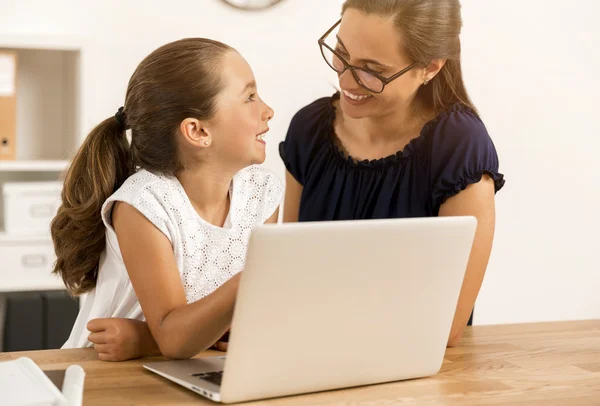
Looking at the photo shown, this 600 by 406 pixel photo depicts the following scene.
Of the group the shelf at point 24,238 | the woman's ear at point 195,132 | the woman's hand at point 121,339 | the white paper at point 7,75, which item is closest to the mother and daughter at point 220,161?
the woman's ear at point 195,132

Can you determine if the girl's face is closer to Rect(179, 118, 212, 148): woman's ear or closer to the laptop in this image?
Rect(179, 118, 212, 148): woman's ear

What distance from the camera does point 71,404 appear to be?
0.89 m

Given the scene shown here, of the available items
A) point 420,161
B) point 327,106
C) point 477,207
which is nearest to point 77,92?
point 327,106

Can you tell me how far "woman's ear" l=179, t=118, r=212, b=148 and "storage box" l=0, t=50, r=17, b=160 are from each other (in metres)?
1.45

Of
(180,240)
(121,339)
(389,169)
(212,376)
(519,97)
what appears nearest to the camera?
(212,376)

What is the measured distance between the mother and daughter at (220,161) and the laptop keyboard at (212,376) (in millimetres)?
201

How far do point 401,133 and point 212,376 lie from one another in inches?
30.7

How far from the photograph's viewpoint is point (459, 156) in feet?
5.03

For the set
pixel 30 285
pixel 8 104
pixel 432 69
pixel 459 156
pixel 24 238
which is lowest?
pixel 30 285

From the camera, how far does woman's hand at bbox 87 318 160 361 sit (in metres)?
1.20

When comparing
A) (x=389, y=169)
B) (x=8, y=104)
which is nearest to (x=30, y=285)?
(x=8, y=104)

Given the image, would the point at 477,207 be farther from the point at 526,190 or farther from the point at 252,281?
the point at 526,190

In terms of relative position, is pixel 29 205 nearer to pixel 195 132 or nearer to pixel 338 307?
pixel 195 132

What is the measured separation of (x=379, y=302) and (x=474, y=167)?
53cm
